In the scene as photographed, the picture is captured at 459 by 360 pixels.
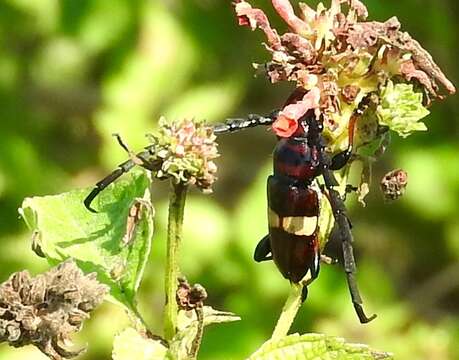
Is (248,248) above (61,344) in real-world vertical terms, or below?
below

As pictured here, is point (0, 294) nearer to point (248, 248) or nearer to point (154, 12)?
point (248, 248)

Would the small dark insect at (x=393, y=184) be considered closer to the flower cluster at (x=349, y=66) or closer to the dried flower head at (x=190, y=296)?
the flower cluster at (x=349, y=66)

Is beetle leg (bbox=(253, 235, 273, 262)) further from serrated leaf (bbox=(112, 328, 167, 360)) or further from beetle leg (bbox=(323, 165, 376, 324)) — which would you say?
serrated leaf (bbox=(112, 328, 167, 360))

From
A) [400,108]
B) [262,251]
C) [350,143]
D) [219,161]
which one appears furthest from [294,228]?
[219,161]

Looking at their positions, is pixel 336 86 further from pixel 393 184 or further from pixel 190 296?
pixel 190 296

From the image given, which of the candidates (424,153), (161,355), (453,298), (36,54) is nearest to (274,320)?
(424,153)
